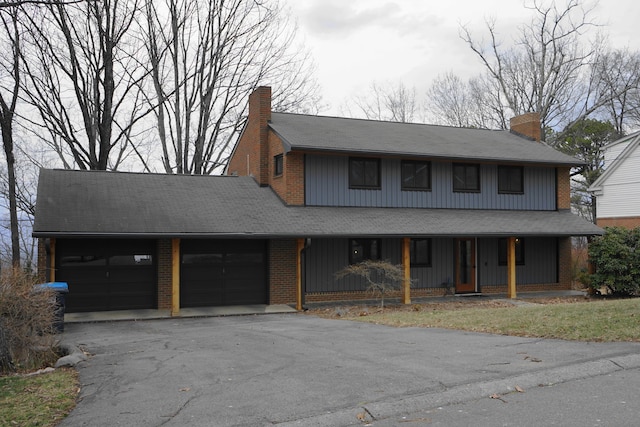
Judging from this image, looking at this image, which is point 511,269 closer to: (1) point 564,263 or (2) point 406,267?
(1) point 564,263

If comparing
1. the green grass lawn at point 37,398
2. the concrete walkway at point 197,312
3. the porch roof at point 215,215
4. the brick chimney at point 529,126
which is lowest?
the concrete walkway at point 197,312

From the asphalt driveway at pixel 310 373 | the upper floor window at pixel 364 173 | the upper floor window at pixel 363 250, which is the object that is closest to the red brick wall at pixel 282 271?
the upper floor window at pixel 363 250

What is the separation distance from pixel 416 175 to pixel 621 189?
1715 centimetres

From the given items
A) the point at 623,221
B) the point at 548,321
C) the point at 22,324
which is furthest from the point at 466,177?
the point at 22,324

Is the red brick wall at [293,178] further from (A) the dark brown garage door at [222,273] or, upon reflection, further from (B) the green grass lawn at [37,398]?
(B) the green grass lawn at [37,398]

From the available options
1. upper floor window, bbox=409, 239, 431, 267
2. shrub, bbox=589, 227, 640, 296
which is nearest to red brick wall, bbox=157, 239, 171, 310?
upper floor window, bbox=409, 239, 431, 267

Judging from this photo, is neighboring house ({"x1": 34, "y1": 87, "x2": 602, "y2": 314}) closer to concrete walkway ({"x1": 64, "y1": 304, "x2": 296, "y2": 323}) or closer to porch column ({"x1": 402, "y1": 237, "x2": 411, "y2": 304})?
porch column ({"x1": 402, "y1": 237, "x2": 411, "y2": 304})

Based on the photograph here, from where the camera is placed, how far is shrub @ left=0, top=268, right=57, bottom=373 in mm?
9242

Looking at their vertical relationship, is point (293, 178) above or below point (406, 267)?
above

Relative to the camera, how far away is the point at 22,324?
9.59m

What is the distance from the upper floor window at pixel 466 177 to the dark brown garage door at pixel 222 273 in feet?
25.5

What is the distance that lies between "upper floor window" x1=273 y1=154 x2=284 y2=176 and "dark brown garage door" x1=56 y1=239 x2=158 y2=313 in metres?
5.28

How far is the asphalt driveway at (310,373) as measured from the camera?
661cm

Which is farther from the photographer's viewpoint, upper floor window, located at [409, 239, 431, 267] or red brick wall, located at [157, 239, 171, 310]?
upper floor window, located at [409, 239, 431, 267]
